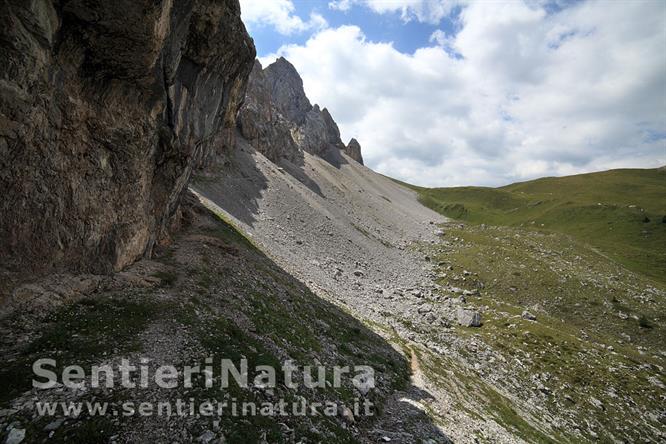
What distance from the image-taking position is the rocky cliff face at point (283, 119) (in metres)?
91.7

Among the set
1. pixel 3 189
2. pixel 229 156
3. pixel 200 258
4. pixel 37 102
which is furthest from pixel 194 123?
pixel 229 156

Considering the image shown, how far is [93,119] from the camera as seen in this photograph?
17703 mm

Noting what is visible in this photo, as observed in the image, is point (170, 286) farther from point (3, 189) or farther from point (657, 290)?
point (657, 290)

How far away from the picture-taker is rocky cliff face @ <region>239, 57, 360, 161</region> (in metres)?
91.7

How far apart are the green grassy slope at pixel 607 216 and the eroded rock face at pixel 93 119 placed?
112700 millimetres

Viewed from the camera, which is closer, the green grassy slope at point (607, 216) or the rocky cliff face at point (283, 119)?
the rocky cliff face at point (283, 119)

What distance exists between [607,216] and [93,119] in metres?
171

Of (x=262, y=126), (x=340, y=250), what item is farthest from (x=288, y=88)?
(x=340, y=250)

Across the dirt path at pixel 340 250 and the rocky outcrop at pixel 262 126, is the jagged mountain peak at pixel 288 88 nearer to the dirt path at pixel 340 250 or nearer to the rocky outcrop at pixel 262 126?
the rocky outcrop at pixel 262 126

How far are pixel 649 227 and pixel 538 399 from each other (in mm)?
127190

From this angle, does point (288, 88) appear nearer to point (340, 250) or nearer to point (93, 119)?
point (340, 250)

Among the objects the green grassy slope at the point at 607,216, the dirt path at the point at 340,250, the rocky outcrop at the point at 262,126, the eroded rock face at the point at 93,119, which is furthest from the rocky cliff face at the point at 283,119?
the green grassy slope at the point at 607,216

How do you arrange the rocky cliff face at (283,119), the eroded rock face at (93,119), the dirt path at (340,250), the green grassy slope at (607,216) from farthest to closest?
the green grassy slope at (607,216) → the rocky cliff face at (283,119) → the dirt path at (340,250) → the eroded rock face at (93,119)

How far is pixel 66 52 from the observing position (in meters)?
15.2
